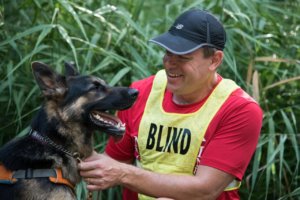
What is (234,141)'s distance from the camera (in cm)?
340

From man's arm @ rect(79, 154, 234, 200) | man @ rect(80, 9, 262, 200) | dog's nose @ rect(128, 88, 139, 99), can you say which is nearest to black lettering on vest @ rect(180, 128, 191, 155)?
man @ rect(80, 9, 262, 200)

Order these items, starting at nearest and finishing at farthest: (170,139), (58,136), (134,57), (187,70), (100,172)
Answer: (100,172), (58,136), (187,70), (170,139), (134,57)

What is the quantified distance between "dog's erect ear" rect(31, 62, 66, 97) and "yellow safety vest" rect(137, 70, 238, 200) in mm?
530

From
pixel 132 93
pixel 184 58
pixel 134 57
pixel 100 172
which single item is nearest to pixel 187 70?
pixel 184 58

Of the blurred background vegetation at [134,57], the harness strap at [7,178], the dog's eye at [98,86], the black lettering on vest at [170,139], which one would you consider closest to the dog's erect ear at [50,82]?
the dog's eye at [98,86]

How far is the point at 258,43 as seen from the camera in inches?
187

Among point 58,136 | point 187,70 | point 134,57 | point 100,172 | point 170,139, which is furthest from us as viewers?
point 134,57

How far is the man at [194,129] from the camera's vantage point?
3334 mm

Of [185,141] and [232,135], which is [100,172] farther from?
[232,135]

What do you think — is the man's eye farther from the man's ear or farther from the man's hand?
the man's hand

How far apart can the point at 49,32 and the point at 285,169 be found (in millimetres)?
1946

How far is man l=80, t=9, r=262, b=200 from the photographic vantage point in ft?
10.9

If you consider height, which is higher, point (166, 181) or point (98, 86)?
point (98, 86)

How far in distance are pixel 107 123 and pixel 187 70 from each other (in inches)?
20.6
